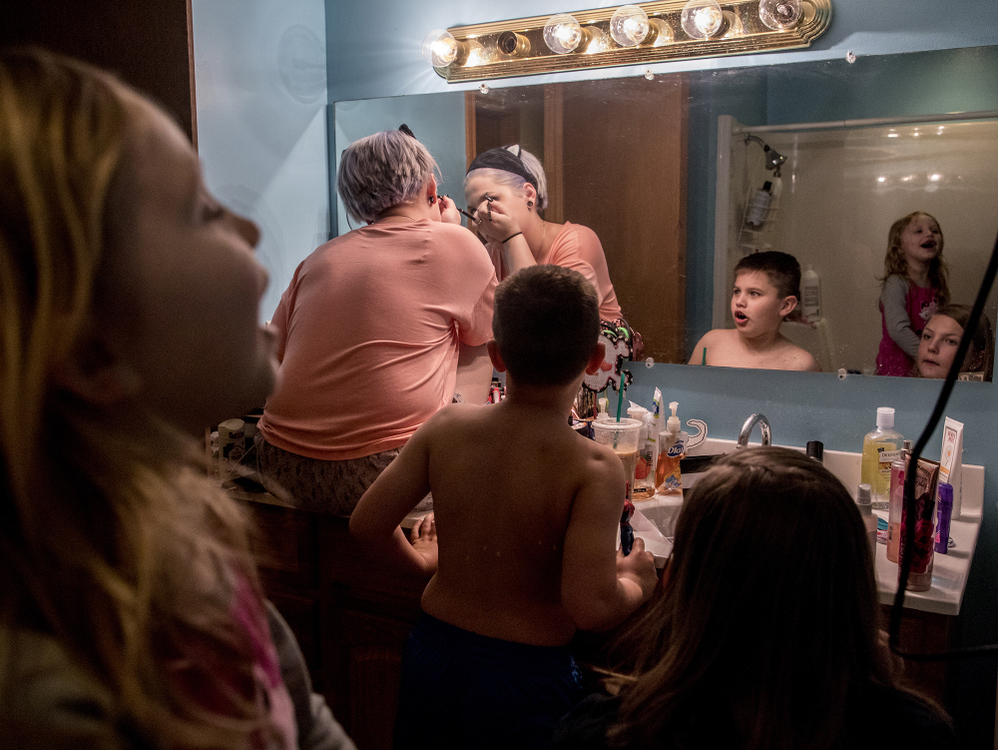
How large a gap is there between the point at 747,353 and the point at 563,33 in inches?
32.9

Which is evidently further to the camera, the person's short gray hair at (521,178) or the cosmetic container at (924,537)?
the person's short gray hair at (521,178)

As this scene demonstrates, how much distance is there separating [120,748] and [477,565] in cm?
78

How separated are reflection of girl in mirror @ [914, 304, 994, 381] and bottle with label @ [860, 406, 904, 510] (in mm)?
131

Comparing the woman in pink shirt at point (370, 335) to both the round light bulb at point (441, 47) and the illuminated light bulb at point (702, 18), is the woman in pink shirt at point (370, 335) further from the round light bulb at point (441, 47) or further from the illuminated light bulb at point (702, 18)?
the illuminated light bulb at point (702, 18)

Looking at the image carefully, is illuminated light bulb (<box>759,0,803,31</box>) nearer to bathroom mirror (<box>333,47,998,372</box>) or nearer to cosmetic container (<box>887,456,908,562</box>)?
bathroom mirror (<box>333,47,998,372</box>)

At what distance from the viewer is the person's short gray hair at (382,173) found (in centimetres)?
161

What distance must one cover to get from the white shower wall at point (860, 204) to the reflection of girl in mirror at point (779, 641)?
90 centimetres

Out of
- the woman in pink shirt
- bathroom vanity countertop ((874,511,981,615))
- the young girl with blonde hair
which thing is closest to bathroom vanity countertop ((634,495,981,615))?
bathroom vanity countertop ((874,511,981,615))

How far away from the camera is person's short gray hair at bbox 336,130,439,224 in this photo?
63.4 inches

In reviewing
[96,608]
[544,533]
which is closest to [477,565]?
[544,533]

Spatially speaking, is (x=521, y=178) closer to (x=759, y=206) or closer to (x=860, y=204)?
(x=759, y=206)

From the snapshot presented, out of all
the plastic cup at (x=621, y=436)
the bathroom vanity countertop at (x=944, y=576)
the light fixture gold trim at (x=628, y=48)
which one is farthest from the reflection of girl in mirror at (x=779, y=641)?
the light fixture gold trim at (x=628, y=48)

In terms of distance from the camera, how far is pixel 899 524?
1.29 meters

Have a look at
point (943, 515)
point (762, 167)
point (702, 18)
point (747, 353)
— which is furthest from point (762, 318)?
point (702, 18)
